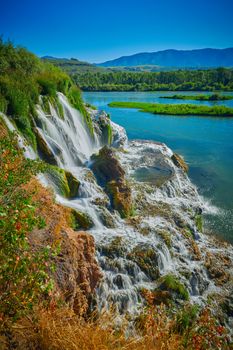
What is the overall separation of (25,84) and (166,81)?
143259mm

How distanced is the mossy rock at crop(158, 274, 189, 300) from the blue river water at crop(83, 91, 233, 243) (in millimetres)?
5703

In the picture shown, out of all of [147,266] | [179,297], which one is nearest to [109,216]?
[147,266]

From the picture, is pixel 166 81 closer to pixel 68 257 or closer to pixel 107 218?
pixel 107 218

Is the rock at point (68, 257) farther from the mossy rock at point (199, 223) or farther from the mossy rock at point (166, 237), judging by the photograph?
the mossy rock at point (199, 223)

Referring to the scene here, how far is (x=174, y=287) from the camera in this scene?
10.9m

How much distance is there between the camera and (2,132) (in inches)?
512

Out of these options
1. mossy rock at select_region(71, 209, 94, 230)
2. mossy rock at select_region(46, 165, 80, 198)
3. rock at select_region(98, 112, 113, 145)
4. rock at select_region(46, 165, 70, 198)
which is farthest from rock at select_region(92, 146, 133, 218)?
rock at select_region(98, 112, 113, 145)

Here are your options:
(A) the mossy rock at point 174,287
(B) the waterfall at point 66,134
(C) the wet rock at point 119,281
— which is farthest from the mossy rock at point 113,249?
(B) the waterfall at point 66,134

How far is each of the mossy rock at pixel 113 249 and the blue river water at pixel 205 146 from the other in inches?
264

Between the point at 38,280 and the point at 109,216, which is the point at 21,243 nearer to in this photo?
the point at 38,280

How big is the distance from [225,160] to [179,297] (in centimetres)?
2069

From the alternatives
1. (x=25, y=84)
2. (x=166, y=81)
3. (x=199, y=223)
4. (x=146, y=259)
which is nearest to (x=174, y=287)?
(x=146, y=259)

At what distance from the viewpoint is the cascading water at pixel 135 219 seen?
1116 cm

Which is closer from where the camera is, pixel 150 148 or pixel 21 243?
pixel 21 243
